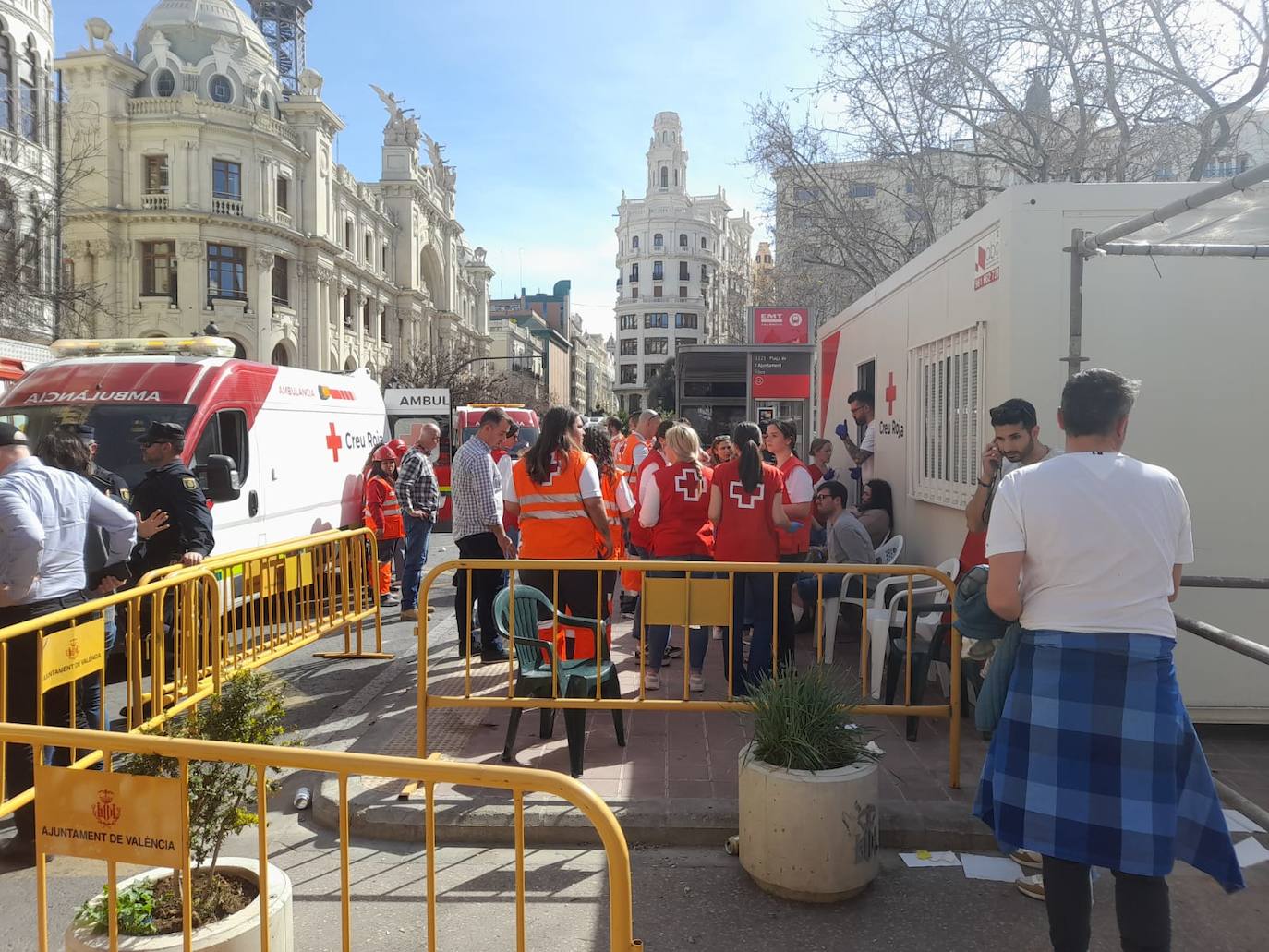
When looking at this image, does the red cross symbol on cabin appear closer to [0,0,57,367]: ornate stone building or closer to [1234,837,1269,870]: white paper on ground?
[0,0,57,367]: ornate stone building

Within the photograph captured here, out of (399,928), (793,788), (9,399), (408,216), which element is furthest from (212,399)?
(408,216)

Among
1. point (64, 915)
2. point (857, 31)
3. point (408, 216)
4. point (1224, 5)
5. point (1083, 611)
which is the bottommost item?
point (64, 915)

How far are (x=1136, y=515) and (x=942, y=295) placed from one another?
434 centimetres

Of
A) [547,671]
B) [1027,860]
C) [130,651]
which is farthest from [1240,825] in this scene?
[130,651]

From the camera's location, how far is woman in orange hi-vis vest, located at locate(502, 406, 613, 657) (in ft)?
18.6

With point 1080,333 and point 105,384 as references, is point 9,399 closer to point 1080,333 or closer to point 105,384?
point 105,384

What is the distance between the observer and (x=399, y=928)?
3.36m

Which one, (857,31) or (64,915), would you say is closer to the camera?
(64,915)

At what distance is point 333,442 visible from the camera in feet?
35.1

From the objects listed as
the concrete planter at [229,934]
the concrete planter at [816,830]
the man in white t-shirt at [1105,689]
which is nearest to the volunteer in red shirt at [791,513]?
the concrete planter at [816,830]

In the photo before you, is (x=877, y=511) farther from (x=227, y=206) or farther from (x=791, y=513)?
(x=227, y=206)

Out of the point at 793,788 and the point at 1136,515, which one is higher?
the point at 1136,515

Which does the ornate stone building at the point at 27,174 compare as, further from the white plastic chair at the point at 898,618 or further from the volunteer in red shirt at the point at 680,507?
the white plastic chair at the point at 898,618

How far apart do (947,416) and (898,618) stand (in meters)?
1.83
